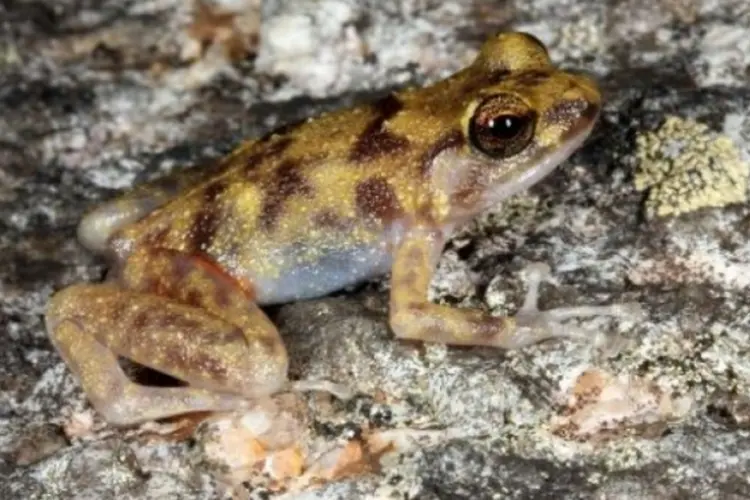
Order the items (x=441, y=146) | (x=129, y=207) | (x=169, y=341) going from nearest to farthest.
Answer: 1. (x=169, y=341)
2. (x=441, y=146)
3. (x=129, y=207)

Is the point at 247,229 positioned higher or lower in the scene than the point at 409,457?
higher

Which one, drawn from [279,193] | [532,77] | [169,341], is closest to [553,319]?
[532,77]

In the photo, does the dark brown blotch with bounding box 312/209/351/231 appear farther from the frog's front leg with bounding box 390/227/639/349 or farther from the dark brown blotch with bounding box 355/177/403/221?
the frog's front leg with bounding box 390/227/639/349

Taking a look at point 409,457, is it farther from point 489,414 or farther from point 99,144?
point 99,144

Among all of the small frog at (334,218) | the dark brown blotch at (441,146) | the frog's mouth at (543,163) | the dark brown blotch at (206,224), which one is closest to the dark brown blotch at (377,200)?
the small frog at (334,218)

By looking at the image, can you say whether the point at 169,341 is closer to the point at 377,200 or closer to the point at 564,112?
the point at 377,200

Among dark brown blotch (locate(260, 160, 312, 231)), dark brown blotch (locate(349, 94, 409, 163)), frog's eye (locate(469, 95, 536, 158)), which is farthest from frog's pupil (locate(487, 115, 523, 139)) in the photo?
dark brown blotch (locate(260, 160, 312, 231))

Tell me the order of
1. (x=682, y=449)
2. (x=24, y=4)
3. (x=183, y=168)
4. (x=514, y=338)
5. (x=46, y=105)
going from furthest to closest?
(x=24, y=4) → (x=46, y=105) → (x=183, y=168) → (x=514, y=338) → (x=682, y=449)

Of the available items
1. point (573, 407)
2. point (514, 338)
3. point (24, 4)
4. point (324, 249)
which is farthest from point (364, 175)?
point (24, 4)
